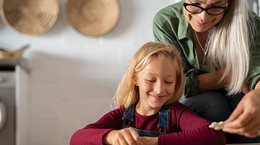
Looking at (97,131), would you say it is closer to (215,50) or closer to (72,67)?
(215,50)

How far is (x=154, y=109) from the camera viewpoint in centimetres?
122

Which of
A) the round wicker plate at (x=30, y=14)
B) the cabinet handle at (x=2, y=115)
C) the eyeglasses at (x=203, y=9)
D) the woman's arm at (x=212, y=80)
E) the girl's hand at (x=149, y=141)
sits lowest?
the cabinet handle at (x=2, y=115)

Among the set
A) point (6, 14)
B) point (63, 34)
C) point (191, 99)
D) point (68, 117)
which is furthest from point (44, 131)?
point (191, 99)

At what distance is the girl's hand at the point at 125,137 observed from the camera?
36.3 inches

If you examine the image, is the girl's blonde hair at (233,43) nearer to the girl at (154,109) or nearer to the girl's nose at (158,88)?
the girl at (154,109)

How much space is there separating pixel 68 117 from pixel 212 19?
172 cm

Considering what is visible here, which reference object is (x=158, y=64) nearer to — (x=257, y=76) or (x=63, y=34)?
(x=257, y=76)

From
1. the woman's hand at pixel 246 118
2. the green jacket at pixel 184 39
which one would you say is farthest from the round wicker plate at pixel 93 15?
the woman's hand at pixel 246 118

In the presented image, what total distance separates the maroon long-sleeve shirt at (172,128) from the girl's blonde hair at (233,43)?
296 millimetres

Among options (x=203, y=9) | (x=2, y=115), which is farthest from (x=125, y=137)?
(x=2, y=115)

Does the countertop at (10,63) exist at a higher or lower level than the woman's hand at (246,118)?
lower

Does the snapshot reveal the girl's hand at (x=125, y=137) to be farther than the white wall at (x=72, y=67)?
No

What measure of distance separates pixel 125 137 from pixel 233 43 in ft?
2.19

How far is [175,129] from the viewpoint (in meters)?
1.20
